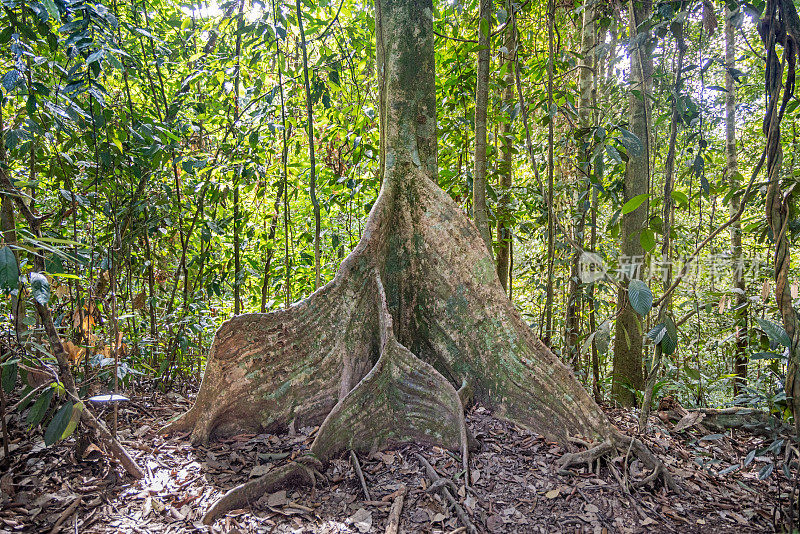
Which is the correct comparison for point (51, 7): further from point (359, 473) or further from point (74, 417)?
point (359, 473)

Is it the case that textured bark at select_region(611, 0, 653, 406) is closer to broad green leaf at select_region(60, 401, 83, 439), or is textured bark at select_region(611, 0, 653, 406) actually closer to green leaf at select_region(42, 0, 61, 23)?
broad green leaf at select_region(60, 401, 83, 439)

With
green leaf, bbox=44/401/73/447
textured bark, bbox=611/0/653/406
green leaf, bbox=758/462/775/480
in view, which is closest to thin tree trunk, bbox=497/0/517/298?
textured bark, bbox=611/0/653/406

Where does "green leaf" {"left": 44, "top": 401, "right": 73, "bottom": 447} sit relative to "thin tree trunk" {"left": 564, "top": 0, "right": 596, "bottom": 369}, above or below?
below

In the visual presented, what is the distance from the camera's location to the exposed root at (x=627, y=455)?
2.31m

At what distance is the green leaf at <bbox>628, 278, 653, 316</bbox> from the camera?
1984mm

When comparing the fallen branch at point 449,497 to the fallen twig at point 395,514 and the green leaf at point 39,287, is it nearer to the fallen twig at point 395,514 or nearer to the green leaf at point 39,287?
the fallen twig at point 395,514

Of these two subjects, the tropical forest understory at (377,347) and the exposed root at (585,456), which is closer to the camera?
the tropical forest understory at (377,347)

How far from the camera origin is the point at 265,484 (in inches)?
87.6

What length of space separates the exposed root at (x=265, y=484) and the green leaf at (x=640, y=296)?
1.74m

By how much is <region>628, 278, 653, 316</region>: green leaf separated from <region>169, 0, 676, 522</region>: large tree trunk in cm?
80

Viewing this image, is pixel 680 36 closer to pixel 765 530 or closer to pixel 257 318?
pixel 765 530

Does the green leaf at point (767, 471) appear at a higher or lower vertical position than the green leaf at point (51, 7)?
lower

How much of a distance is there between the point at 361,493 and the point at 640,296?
1.63 m

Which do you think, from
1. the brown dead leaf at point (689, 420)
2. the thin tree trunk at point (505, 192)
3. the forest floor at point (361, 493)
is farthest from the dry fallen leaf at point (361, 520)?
the thin tree trunk at point (505, 192)
